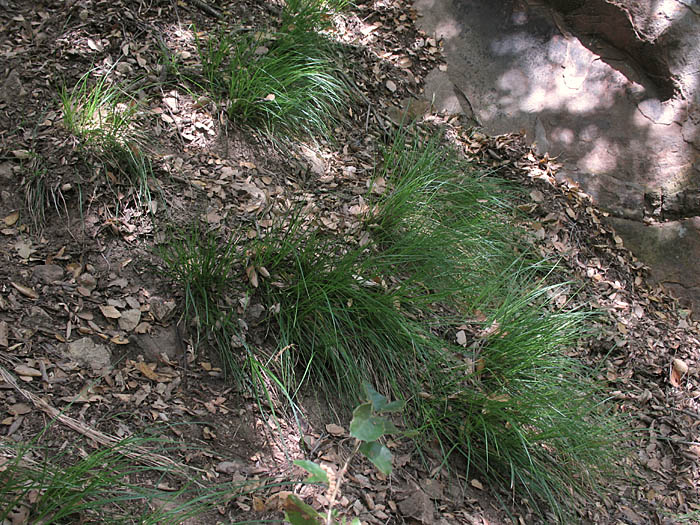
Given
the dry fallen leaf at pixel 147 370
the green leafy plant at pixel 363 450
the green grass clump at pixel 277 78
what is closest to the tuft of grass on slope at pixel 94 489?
the dry fallen leaf at pixel 147 370

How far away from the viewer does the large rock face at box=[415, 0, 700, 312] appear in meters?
3.97

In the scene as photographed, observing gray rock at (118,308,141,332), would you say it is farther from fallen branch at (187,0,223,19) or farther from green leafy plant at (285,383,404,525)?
fallen branch at (187,0,223,19)

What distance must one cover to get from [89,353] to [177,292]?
1.37 ft

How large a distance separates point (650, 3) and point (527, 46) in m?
0.87

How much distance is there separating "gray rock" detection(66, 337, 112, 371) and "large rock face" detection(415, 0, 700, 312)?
118 inches

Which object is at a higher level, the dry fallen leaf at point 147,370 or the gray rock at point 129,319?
the gray rock at point 129,319

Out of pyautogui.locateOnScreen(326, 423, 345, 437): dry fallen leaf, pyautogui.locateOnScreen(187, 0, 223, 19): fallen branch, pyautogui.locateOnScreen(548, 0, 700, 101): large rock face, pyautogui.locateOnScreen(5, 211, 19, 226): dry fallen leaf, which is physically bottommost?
pyautogui.locateOnScreen(326, 423, 345, 437): dry fallen leaf

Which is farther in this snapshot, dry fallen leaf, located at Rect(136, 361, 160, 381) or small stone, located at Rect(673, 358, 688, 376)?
small stone, located at Rect(673, 358, 688, 376)

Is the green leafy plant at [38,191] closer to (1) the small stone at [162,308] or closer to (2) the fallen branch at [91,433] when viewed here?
(1) the small stone at [162,308]

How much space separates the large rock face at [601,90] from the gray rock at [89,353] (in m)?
3.00

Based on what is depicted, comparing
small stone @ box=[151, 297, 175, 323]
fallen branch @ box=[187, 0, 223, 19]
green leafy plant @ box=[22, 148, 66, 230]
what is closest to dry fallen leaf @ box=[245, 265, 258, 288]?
small stone @ box=[151, 297, 175, 323]

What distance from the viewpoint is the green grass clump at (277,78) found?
3037 millimetres

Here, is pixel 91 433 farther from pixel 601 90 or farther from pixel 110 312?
pixel 601 90

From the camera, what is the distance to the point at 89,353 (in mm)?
2084
